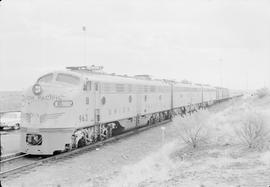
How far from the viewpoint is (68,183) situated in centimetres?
1091

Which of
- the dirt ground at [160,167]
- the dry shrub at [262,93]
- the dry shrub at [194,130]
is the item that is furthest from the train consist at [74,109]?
the dry shrub at [262,93]

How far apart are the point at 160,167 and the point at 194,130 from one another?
200 inches

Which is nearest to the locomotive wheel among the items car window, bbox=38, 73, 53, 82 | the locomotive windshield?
the locomotive windshield

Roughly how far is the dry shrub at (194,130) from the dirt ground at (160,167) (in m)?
0.35

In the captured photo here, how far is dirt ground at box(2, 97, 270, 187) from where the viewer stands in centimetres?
971

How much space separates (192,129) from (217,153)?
3.26m

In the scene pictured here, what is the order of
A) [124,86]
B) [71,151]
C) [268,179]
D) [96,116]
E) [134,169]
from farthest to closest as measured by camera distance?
[124,86] < [96,116] < [71,151] < [134,169] < [268,179]

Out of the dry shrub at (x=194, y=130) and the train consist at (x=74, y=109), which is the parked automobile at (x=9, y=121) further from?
the dry shrub at (x=194, y=130)

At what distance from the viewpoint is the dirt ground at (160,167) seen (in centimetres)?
971

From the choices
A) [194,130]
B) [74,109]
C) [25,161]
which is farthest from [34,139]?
[194,130]

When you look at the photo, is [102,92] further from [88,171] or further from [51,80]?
[88,171]

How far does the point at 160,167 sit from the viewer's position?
1251 cm

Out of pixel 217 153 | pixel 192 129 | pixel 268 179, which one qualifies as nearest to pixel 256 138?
pixel 217 153

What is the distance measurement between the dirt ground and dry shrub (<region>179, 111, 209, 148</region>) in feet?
1.14
